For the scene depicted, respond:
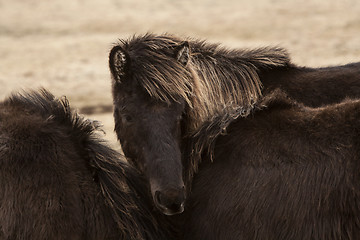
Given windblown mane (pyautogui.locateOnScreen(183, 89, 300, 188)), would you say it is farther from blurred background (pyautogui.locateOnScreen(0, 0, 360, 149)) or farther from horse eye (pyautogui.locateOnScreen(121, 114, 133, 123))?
blurred background (pyautogui.locateOnScreen(0, 0, 360, 149))

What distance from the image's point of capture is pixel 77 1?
2231cm

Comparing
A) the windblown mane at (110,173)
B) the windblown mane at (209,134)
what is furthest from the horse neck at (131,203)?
the windblown mane at (209,134)

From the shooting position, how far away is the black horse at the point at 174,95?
383cm

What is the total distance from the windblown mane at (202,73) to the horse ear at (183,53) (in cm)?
4

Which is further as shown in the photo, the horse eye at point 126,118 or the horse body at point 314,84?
the horse body at point 314,84

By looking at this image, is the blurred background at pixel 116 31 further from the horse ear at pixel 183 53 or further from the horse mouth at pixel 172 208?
the horse mouth at pixel 172 208

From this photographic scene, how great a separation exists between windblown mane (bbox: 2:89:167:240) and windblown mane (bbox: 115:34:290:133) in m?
0.57

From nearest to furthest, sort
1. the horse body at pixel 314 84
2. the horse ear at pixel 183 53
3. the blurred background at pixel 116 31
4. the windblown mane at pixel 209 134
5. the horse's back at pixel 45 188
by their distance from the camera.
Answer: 1. the horse's back at pixel 45 188
2. the windblown mane at pixel 209 134
3. the horse ear at pixel 183 53
4. the horse body at pixel 314 84
5. the blurred background at pixel 116 31

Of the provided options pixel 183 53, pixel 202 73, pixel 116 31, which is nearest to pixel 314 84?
pixel 202 73

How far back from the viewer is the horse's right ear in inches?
161

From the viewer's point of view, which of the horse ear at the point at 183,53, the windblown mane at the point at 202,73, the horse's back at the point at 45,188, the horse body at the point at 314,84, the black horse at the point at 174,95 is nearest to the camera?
the horse's back at the point at 45,188

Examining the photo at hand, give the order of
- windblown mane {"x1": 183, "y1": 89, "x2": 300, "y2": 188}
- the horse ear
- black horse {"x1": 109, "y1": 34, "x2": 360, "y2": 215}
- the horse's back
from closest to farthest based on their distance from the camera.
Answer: the horse's back → black horse {"x1": 109, "y1": 34, "x2": 360, "y2": 215} → windblown mane {"x1": 183, "y1": 89, "x2": 300, "y2": 188} → the horse ear

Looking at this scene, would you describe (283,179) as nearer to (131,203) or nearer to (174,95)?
(174,95)

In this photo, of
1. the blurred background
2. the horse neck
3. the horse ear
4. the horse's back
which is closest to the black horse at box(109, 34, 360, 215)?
the horse ear
